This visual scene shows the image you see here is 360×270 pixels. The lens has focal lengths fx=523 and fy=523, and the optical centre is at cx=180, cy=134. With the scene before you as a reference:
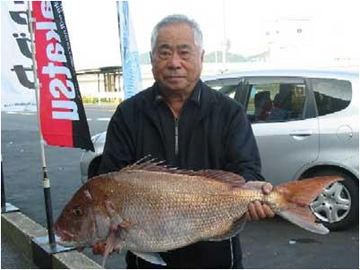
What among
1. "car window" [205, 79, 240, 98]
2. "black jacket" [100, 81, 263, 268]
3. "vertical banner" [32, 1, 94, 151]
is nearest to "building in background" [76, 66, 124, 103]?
"car window" [205, 79, 240, 98]

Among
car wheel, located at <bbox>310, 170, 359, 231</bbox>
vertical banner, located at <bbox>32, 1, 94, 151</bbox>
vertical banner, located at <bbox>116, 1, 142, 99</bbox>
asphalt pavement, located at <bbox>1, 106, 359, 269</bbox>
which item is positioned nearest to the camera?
vertical banner, located at <bbox>32, 1, 94, 151</bbox>

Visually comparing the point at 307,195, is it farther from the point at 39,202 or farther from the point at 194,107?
the point at 39,202

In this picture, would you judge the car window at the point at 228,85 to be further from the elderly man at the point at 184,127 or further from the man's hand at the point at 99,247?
the man's hand at the point at 99,247

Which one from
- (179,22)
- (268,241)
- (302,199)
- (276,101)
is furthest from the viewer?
(276,101)

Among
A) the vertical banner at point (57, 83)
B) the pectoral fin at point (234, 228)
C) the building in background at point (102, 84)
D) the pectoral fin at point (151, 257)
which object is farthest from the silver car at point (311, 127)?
the building in background at point (102, 84)

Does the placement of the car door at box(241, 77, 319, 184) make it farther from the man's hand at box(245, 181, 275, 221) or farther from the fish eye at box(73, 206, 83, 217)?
the fish eye at box(73, 206, 83, 217)

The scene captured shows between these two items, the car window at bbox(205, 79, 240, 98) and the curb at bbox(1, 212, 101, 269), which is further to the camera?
the car window at bbox(205, 79, 240, 98)

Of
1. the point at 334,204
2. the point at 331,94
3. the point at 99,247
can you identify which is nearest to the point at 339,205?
the point at 334,204

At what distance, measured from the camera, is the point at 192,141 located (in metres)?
2.47

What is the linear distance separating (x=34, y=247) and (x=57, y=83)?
5.72ft

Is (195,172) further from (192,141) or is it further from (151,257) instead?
(151,257)

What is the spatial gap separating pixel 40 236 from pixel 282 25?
55.0 metres

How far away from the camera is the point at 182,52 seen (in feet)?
7.91

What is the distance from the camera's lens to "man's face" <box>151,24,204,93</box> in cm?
240
